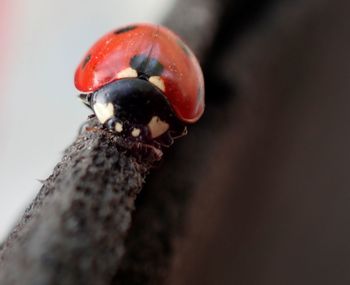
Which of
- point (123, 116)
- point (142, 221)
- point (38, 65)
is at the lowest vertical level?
point (142, 221)

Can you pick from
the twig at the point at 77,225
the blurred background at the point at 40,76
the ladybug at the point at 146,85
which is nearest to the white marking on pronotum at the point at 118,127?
the ladybug at the point at 146,85

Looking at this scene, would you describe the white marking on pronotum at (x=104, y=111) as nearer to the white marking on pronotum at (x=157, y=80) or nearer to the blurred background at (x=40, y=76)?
the white marking on pronotum at (x=157, y=80)

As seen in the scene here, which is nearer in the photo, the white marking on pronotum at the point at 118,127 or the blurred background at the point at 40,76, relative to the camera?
the white marking on pronotum at the point at 118,127

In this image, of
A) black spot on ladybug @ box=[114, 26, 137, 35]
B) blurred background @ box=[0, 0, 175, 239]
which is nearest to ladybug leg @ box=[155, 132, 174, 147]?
black spot on ladybug @ box=[114, 26, 137, 35]

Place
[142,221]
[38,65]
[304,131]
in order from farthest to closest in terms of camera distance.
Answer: [38,65] → [304,131] → [142,221]

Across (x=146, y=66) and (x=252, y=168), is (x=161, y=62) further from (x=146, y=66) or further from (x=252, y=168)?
(x=252, y=168)

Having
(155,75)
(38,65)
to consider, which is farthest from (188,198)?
(38,65)

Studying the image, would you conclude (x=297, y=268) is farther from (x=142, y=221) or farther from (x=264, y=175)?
(x=142, y=221)

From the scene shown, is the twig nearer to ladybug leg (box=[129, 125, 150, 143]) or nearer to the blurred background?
ladybug leg (box=[129, 125, 150, 143])

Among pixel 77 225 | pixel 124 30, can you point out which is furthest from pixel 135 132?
pixel 77 225
